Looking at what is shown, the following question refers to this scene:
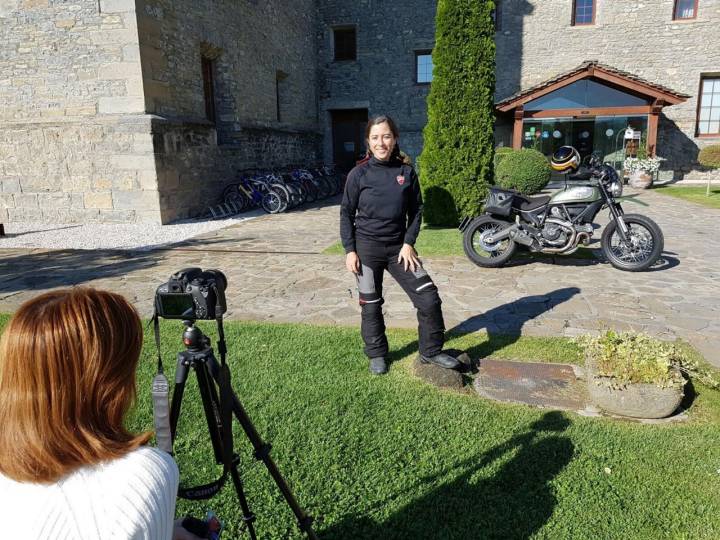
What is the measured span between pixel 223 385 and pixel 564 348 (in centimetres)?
321

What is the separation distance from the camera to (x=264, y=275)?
6.70m

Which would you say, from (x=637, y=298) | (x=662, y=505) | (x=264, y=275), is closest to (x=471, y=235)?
(x=637, y=298)

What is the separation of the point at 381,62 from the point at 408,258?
742 inches

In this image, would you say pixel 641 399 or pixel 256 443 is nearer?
pixel 256 443

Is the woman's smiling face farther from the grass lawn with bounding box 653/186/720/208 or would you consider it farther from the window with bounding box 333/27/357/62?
the window with bounding box 333/27/357/62

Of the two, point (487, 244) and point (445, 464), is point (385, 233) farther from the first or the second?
point (487, 244)

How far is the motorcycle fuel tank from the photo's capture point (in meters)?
6.53

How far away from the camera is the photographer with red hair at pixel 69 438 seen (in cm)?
107

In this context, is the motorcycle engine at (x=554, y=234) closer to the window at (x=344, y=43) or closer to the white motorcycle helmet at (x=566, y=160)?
the white motorcycle helmet at (x=566, y=160)

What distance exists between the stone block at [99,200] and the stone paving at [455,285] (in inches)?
99.8

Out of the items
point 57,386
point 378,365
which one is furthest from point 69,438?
point 378,365

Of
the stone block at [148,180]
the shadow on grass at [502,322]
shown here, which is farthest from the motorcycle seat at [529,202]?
the stone block at [148,180]

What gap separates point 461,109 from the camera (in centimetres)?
938

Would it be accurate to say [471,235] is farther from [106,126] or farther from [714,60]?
[714,60]
